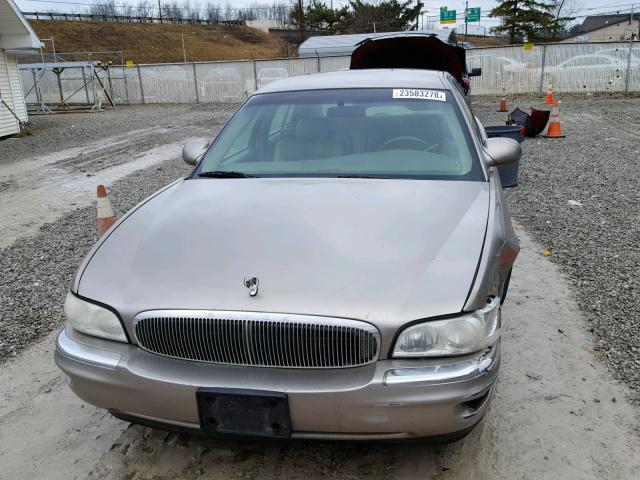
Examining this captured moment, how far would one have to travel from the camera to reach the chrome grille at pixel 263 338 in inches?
81.6

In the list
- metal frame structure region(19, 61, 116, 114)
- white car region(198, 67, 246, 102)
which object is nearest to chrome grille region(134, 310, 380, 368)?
white car region(198, 67, 246, 102)

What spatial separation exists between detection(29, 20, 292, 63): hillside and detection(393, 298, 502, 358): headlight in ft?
197

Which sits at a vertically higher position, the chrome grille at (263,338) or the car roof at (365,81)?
the car roof at (365,81)

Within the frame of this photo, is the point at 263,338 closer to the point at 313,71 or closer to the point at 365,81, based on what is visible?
the point at 365,81

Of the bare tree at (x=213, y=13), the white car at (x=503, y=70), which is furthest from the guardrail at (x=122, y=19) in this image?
the white car at (x=503, y=70)

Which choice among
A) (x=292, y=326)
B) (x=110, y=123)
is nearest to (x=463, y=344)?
(x=292, y=326)

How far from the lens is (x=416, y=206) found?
9.09 ft

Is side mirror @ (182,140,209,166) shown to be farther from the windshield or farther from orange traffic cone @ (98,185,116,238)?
orange traffic cone @ (98,185,116,238)

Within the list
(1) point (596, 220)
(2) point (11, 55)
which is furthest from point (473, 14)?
(1) point (596, 220)

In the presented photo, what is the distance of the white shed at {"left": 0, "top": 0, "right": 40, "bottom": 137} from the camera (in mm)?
16953

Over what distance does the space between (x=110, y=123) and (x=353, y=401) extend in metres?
19.8

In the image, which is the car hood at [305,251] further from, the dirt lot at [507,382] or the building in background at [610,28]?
the building in background at [610,28]

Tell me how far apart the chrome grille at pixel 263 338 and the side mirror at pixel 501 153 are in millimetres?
1796

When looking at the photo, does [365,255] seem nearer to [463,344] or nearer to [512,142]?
[463,344]
